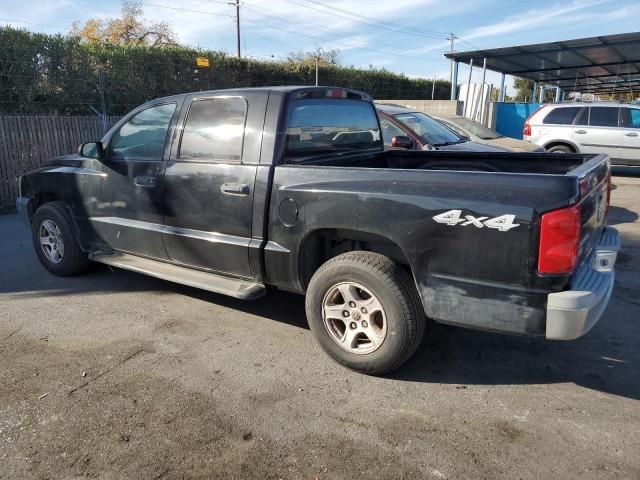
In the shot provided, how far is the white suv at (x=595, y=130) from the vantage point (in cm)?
1209

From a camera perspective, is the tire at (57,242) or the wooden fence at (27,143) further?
the wooden fence at (27,143)

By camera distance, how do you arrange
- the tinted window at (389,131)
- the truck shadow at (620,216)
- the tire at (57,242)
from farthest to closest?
the tinted window at (389,131), the truck shadow at (620,216), the tire at (57,242)

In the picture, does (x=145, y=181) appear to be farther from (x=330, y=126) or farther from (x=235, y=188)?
(x=330, y=126)

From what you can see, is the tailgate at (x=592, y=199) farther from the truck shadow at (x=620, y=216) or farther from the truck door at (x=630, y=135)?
the truck door at (x=630, y=135)

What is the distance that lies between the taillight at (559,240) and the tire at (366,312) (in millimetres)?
834

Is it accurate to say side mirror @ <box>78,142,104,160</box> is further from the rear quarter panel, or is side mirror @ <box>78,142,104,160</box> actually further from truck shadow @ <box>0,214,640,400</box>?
the rear quarter panel

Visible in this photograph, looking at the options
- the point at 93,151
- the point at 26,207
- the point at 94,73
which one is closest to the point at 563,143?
the point at 93,151

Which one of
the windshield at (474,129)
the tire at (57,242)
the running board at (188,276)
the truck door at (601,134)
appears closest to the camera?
the running board at (188,276)

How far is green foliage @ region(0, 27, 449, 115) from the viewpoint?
35.2 feet

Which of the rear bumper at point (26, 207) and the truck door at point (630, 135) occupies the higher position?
the truck door at point (630, 135)

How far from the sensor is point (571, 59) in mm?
19469

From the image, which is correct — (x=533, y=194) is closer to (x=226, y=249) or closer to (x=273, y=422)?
(x=273, y=422)

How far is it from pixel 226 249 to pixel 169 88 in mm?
11876

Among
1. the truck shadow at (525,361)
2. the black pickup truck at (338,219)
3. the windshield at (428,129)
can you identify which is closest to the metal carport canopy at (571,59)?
the windshield at (428,129)
